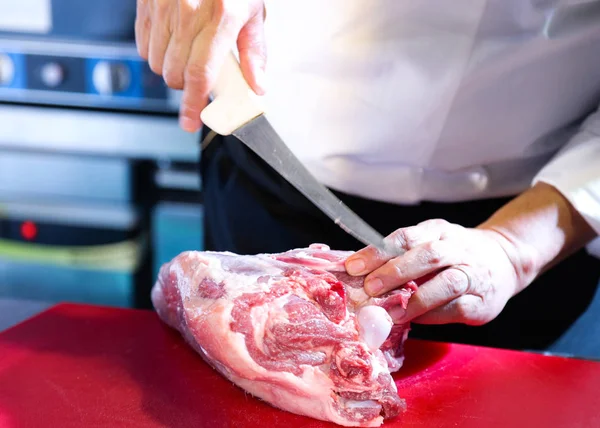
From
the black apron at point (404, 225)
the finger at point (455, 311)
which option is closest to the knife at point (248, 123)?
the finger at point (455, 311)

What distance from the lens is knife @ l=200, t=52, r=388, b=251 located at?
957 millimetres

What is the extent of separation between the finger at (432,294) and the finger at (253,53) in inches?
15.0

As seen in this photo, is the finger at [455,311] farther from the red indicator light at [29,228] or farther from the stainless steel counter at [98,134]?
the red indicator light at [29,228]

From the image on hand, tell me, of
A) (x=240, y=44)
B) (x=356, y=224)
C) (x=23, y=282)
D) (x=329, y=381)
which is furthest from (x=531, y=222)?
(x=23, y=282)

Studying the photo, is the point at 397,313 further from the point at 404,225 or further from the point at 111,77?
the point at 111,77

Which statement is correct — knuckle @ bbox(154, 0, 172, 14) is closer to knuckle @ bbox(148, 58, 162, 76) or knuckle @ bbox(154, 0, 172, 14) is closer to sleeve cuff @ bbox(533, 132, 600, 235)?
knuckle @ bbox(148, 58, 162, 76)

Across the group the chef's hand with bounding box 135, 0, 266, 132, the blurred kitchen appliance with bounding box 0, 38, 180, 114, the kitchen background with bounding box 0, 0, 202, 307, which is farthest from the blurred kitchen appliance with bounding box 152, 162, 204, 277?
the chef's hand with bounding box 135, 0, 266, 132

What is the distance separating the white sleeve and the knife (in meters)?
0.43

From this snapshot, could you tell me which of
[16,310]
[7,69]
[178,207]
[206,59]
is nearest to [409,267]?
[206,59]

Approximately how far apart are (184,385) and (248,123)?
1.31 feet

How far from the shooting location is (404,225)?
1.29 meters

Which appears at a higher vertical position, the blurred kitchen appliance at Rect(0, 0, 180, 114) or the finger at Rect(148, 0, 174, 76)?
the finger at Rect(148, 0, 174, 76)

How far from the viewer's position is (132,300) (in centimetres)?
223

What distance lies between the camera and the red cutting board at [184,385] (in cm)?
93
